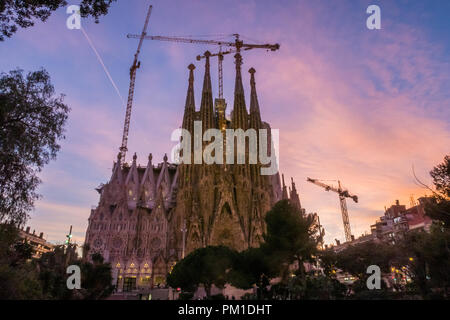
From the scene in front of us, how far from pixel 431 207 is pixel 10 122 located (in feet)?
102

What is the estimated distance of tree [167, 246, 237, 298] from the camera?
2481 cm

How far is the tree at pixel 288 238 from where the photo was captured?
2205 centimetres

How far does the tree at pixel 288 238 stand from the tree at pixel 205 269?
470 centimetres

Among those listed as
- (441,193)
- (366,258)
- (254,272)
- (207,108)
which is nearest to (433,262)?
(441,193)

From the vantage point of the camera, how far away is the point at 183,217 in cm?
5075

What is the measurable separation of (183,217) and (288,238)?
31113 millimetres

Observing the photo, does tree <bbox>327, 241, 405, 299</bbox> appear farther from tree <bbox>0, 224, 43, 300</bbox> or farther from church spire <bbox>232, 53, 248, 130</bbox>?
church spire <bbox>232, 53, 248, 130</bbox>

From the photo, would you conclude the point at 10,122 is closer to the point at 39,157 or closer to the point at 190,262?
the point at 39,157

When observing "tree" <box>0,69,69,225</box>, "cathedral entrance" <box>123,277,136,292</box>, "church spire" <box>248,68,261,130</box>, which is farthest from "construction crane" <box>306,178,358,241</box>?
"tree" <box>0,69,69,225</box>

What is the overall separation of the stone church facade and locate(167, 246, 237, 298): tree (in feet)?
62.5

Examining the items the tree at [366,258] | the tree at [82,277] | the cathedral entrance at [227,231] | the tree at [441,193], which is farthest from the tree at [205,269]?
the cathedral entrance at [227,231]

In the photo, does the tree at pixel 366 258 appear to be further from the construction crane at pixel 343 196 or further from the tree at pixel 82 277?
the construction crane at pixel 343 196
